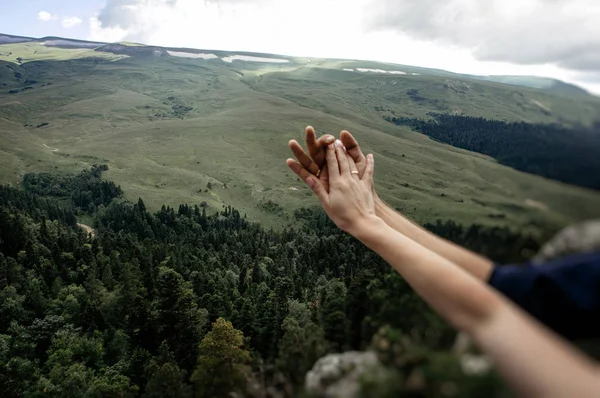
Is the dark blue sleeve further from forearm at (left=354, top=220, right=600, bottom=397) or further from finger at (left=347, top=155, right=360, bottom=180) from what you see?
finger at (left=347, top=155, right=360, bottom=180)

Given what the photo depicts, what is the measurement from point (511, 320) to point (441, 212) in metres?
4.22

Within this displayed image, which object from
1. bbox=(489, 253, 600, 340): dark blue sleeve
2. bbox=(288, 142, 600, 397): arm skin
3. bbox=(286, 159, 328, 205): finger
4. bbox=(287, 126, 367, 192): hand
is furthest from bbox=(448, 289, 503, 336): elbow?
bbox=(287, 126, 367, 192): hand

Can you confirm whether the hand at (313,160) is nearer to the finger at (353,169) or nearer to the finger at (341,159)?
the finger at (341,159)

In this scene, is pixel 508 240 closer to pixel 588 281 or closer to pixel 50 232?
pixel 588 281

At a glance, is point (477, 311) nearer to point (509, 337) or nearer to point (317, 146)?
point (509, 337)

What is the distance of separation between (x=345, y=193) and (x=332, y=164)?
578mm

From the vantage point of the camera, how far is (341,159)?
251 inches

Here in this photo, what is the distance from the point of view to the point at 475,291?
306 cm

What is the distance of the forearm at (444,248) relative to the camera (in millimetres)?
4012

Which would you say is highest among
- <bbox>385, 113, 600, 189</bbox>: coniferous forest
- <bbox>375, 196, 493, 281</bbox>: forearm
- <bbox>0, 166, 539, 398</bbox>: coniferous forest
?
<bbox>385, 113, 600, 189</bbox>: coniferous forest

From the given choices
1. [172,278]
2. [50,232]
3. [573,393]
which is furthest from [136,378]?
[50,232]

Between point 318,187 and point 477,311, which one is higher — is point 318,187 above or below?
above

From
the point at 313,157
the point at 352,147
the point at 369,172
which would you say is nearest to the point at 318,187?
the point at 313,157

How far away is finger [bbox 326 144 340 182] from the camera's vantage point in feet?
20.2
